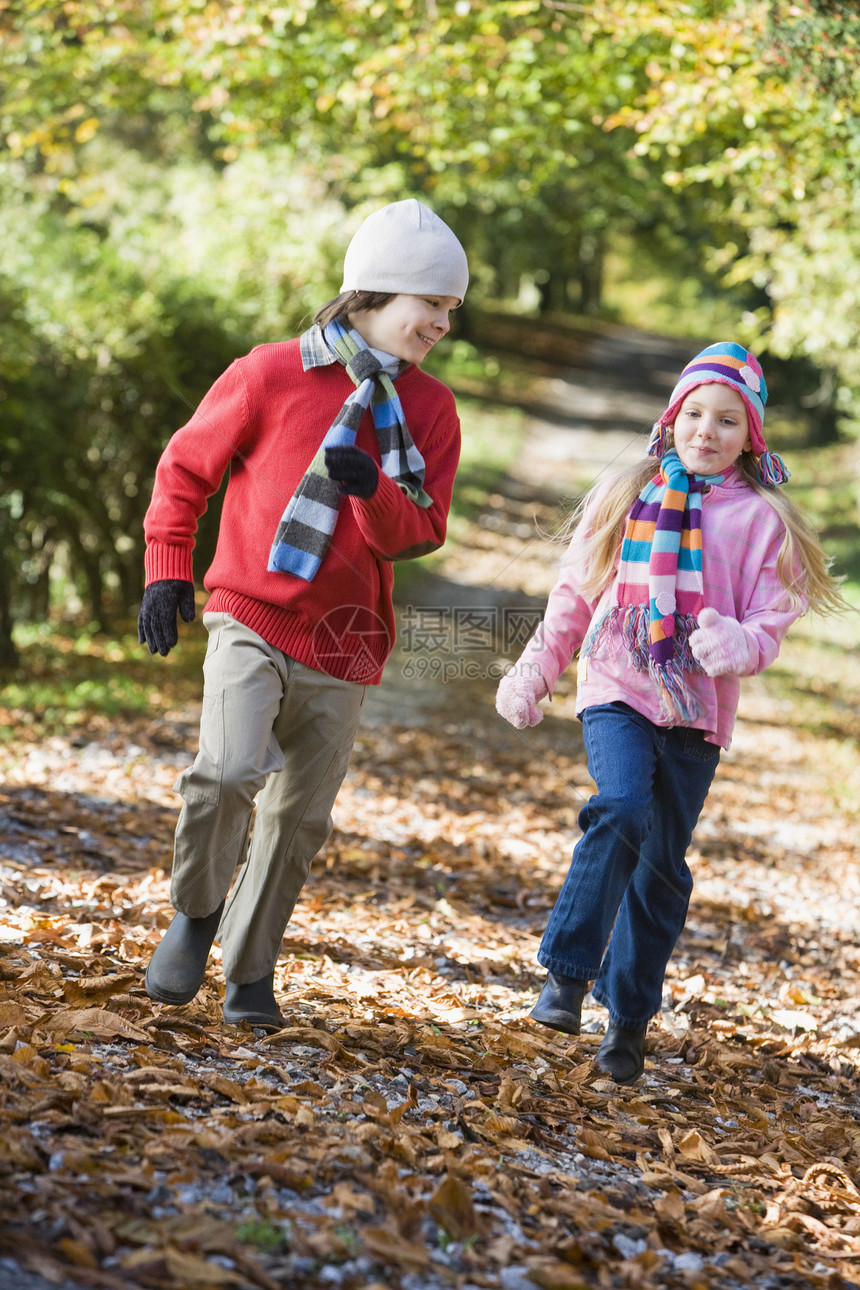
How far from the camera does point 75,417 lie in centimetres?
870

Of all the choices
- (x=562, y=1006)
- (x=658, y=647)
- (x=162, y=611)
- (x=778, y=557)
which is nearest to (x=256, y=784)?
(x=162, y=611)

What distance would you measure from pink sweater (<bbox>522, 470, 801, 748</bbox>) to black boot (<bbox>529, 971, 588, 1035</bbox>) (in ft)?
2.47

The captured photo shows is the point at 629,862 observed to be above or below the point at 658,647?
below

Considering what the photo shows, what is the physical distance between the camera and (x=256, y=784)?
10.0ft

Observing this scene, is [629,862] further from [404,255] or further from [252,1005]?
[404,255]

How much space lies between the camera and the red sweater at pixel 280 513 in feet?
10.2

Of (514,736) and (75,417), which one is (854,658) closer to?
(514,736)

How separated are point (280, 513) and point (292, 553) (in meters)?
0.13

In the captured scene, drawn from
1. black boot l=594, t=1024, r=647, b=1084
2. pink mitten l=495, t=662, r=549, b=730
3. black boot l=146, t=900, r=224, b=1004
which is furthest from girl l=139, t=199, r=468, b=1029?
black boot l=594, t=1024, r=647, b=1084

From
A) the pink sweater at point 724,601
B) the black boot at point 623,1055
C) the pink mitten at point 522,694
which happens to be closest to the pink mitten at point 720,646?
the pink sweater at point 724,601

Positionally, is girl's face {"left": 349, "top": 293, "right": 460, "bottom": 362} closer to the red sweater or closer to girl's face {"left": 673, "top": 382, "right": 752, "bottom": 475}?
the red sweater

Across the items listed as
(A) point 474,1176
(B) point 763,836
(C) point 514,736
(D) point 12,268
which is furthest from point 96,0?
(A) point 474,1176

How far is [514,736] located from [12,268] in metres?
5.25

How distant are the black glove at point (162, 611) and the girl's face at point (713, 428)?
1443mm
